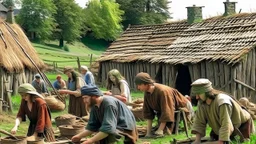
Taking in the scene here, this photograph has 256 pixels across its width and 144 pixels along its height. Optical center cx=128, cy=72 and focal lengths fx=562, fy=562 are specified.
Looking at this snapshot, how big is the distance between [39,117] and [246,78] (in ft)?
37.9

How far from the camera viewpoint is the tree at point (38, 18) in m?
62.1

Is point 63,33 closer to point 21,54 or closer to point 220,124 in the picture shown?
point 21,54

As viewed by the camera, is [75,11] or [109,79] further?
[75,11]

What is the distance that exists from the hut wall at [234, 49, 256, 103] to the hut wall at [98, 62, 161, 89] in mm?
5018

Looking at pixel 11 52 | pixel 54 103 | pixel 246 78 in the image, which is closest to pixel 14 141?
pixel 54 103

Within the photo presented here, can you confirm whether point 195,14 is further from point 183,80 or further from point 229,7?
point 183,80

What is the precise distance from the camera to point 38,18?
64688 mm

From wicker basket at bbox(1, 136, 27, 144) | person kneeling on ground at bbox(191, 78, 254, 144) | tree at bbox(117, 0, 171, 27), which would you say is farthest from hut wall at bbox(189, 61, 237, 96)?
tree at bbox(117, 0, 171, 27)

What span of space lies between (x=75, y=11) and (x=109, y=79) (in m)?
56.4

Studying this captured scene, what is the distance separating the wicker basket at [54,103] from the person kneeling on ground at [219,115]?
8007 millimetres

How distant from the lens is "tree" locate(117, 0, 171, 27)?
6994 cm

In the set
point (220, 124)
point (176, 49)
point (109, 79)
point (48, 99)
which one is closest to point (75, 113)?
point (109, 79)

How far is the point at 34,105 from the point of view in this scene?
8133mm

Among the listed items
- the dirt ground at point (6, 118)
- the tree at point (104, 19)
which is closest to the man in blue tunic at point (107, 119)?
the dirt ground at point (6, 118)
